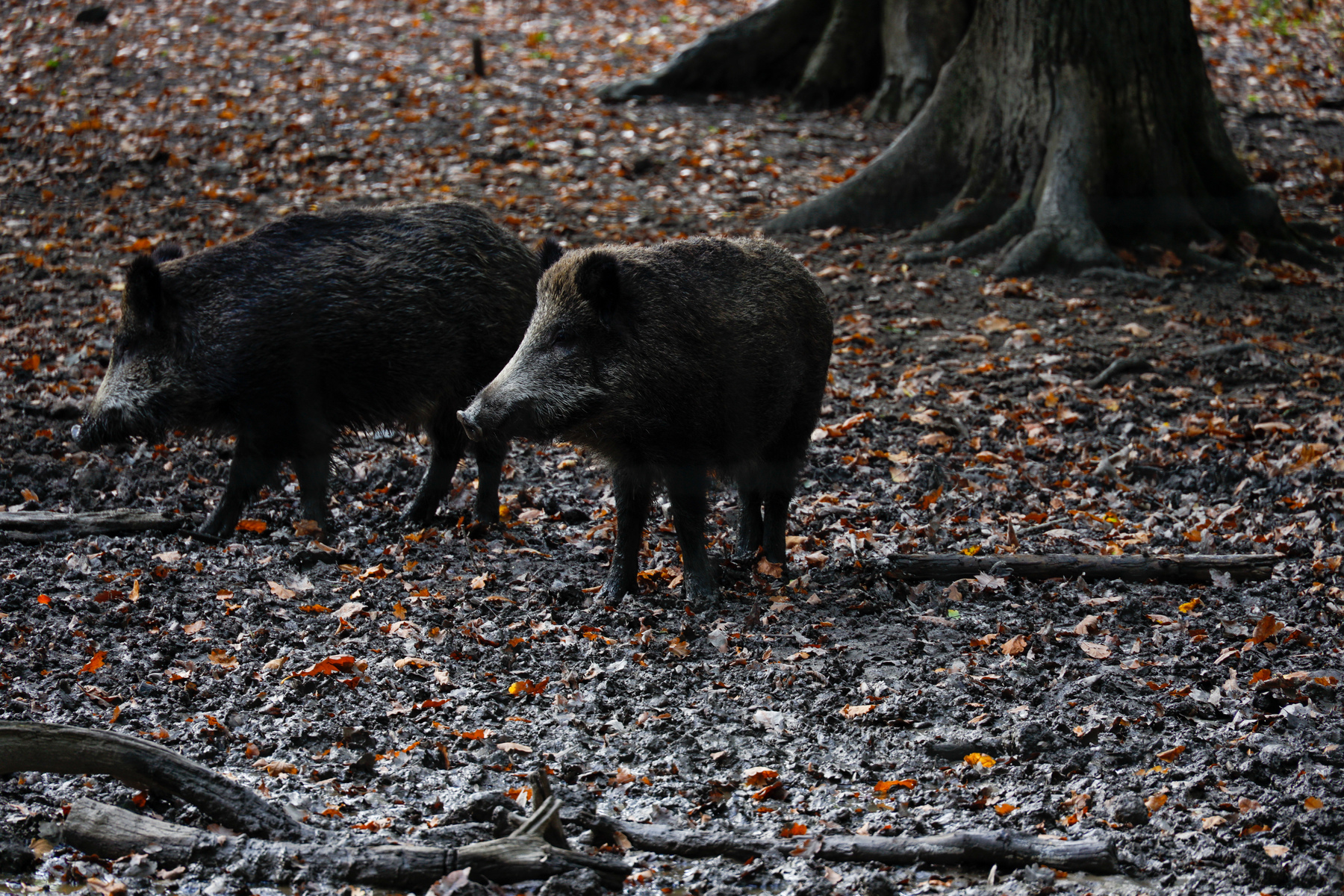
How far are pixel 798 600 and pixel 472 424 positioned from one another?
1.83 meters

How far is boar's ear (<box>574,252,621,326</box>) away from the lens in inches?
205

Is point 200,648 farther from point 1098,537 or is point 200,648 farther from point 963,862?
point 1098,537

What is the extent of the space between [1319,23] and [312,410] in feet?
52.5

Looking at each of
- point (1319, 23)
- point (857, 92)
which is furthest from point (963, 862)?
point (1319, 23)

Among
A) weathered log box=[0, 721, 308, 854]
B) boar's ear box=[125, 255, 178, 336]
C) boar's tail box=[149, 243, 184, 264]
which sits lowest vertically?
weathered log box=[0, 721, 308, 854]

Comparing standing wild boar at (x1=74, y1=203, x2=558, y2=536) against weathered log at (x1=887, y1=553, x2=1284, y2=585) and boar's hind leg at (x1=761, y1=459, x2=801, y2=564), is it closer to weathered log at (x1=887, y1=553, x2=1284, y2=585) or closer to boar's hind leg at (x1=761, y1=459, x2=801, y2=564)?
boar's hind leg at (x1=761, y1=459, x2=801, y2=564)

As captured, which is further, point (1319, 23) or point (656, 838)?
point (1319, 23)

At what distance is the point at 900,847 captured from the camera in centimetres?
356

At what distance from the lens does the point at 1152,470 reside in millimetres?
7066

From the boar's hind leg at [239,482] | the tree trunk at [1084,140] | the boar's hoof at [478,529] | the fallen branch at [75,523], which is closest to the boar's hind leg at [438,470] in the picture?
the boar's hoof at [478,529]

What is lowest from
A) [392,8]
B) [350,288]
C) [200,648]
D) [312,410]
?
[200,648]

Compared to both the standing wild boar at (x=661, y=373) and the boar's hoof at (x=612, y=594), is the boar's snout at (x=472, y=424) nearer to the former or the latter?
the standing wild boar at (x=661, y=373)

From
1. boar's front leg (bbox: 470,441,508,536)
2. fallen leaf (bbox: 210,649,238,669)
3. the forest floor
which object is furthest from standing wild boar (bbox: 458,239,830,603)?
fallen leaf (bbox: 210,649,238,669)

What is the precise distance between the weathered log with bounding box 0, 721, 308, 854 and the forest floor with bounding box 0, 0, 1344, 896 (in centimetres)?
18
